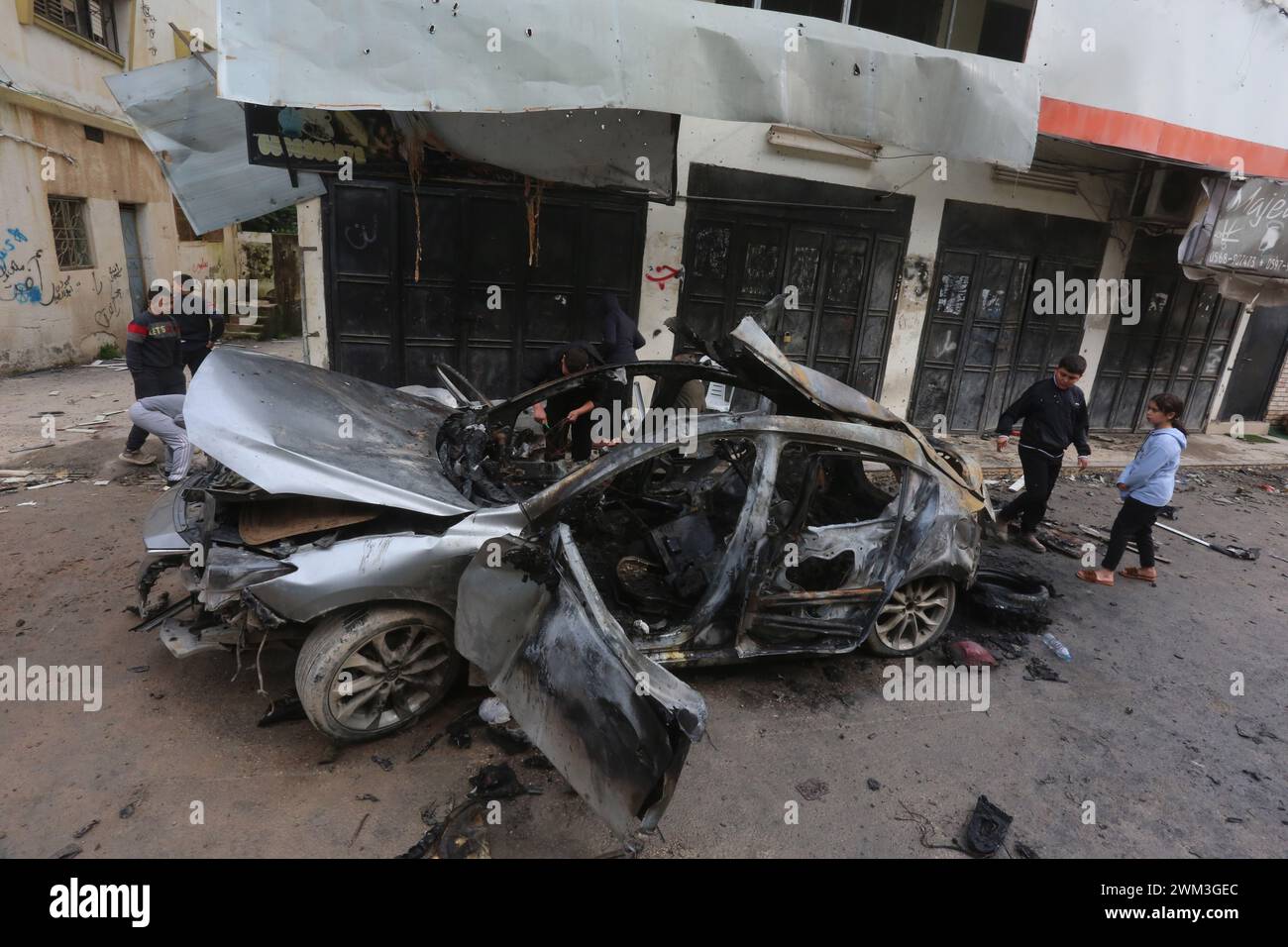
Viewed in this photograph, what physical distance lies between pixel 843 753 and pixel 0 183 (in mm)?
12295

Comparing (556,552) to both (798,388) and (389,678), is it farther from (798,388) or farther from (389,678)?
(798,388)

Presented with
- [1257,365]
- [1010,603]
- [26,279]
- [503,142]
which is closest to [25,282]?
[26,279]

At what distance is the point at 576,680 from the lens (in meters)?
2.53

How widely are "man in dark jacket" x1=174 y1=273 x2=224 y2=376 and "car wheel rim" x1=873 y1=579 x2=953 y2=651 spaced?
601 centimetres

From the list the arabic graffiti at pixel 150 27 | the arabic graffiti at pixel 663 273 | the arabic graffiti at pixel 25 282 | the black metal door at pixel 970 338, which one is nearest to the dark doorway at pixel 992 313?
the black metal door at pixel 970 338

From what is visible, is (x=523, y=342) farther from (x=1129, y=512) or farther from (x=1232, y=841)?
(x=1232, y=841)

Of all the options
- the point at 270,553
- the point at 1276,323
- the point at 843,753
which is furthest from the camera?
the point at 1276,323

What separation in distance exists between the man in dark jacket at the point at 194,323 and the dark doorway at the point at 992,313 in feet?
27.1

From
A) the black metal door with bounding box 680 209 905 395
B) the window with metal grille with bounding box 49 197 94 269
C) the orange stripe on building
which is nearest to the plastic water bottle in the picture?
the black metal door with bounding box 680 209 905 395

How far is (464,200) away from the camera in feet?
23.0

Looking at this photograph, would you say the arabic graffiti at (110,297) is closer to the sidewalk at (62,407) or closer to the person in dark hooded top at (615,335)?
the sidewalk at (62,407)

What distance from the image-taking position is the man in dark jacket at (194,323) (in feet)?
20.2

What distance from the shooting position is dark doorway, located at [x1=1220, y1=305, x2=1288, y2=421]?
1150 centimetres

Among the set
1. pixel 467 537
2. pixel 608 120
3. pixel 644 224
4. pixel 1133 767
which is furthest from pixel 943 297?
pixel 467 537
